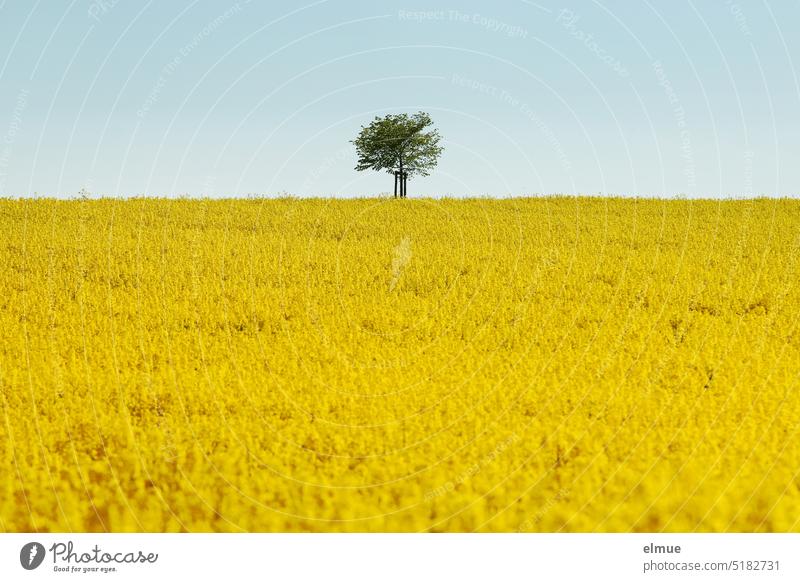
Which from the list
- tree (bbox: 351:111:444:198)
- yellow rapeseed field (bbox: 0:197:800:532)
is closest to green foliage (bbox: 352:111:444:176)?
tree (bbox: 351:111:444:198)

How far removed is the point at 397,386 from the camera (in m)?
11.3

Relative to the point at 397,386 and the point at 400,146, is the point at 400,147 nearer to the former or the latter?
the point at 400,146

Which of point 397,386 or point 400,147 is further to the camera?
point 400,147

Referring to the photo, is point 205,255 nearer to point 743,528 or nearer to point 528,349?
point 528,349

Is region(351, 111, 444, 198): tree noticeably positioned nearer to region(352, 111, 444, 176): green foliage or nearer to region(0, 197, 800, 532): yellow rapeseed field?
region(352, 111, 444, 176): green foliage

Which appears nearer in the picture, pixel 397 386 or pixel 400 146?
pixel 397 386

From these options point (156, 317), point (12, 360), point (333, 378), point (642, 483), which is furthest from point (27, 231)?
point (642, 483)

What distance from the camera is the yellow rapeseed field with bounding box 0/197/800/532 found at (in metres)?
7.87

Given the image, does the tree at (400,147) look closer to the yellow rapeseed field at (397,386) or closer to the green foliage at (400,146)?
the green foliage at (400,146)

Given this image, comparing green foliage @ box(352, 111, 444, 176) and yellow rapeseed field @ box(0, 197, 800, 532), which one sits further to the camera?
green foliage @ box(352, 111, 444, 176)

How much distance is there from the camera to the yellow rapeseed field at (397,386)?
310 inches

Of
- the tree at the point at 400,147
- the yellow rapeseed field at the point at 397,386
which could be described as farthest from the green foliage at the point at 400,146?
the yellow rapeseed field at the point at 397,386

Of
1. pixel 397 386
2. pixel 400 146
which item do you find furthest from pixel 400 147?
pixel 397 386

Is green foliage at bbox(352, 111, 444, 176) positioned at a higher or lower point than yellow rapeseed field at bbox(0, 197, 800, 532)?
higher
